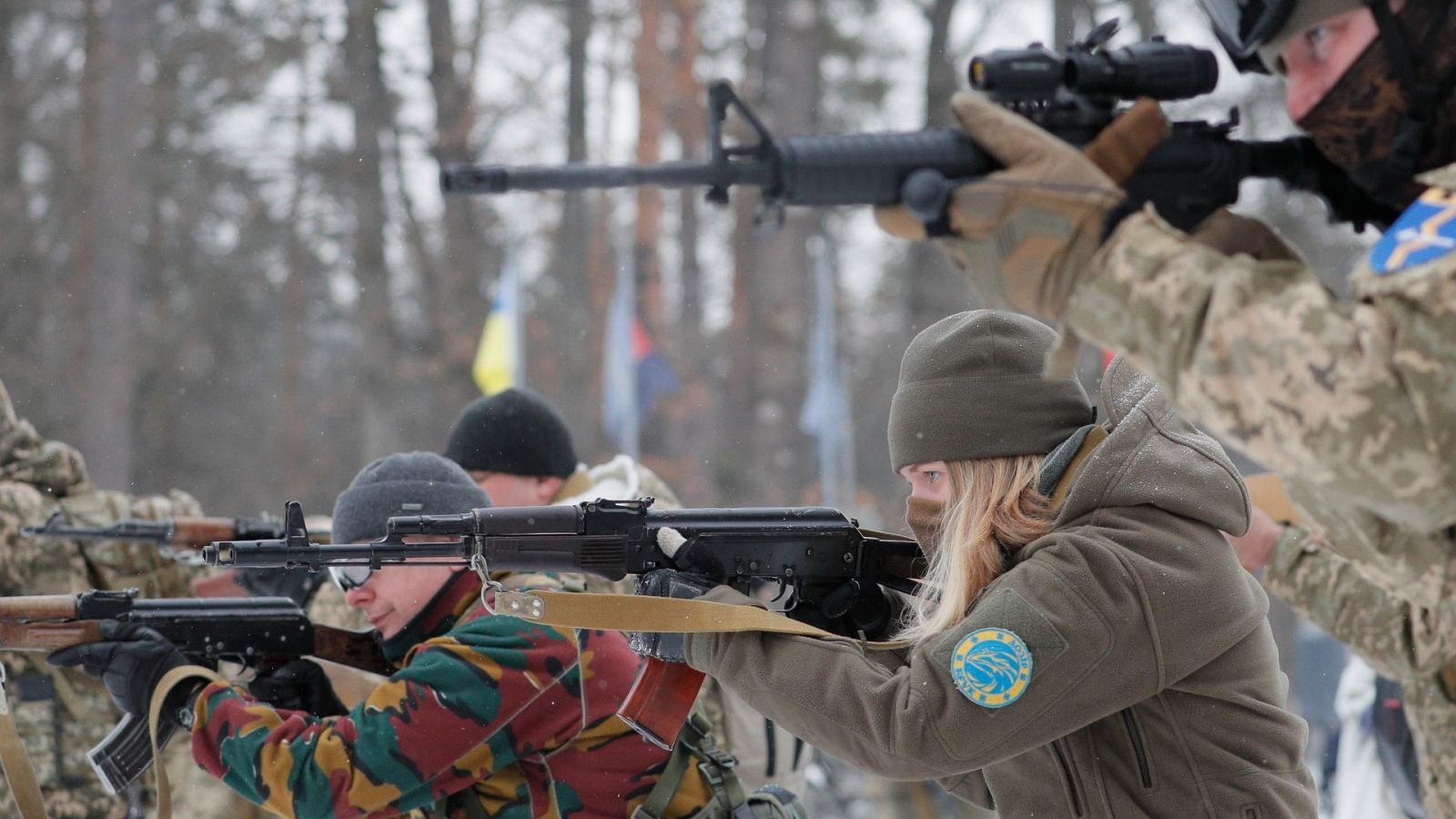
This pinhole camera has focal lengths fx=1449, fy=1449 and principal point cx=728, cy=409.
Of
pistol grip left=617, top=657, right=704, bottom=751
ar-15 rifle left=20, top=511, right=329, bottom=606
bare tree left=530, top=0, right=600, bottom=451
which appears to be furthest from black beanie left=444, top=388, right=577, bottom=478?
bare tree left=530, top=0, right=600, bottom=451

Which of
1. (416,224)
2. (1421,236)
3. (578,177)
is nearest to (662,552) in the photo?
(578,177)

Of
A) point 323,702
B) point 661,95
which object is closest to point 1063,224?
point 323,702

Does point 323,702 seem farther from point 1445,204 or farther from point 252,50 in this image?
point 252,50

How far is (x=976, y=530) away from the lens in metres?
2.78

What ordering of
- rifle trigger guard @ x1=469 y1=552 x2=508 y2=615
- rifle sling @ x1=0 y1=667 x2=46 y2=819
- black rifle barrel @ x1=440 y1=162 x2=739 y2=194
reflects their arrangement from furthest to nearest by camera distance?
rifle sling @ x1=0 y1=667 x2=46 y2=819 < rifle trigger guard @ x1=469 y1=552 x2=508 y2=615 < black rifle barrel @ x1=440 y1=162 x2=739 y2=194

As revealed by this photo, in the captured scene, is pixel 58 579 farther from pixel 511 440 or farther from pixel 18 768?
pixel 511 440

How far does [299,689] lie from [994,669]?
7.06 feet

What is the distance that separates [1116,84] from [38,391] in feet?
58.0

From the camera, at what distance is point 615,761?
140 inches

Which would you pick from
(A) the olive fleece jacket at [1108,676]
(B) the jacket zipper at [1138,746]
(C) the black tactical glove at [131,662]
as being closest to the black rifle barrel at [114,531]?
(C) the black tactical glove at [131,662]

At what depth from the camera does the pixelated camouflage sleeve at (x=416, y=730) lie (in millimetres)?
3330

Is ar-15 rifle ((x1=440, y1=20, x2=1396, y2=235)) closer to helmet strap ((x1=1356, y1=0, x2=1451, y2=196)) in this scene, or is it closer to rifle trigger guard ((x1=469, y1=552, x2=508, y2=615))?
helmet strap ((x1=1356, y1=0, x2=1451, y2=196))

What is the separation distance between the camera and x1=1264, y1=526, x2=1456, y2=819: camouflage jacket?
10.7ft

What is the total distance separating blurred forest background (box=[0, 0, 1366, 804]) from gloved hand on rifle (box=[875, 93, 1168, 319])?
12.1 m
